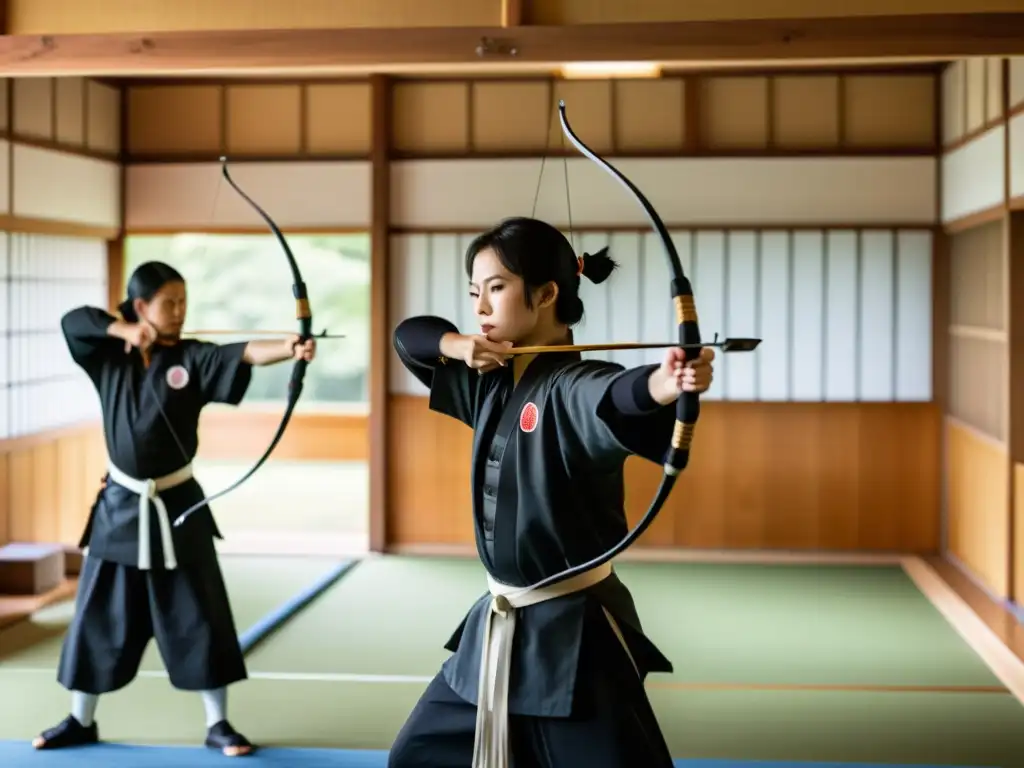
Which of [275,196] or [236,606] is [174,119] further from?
[236,606]

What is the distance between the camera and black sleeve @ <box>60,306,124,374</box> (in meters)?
3.40

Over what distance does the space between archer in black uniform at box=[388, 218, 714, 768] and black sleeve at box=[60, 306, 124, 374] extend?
150cm

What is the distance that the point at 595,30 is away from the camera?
3340mm

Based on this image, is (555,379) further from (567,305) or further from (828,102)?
(828,102)

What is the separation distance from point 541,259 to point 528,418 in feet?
0.95

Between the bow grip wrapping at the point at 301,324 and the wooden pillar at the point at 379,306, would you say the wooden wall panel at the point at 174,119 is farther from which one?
the bow grip wrapping at the point at 301,324

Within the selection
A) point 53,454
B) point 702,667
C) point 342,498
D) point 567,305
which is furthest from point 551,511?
point 342,498

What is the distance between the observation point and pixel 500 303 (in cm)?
220

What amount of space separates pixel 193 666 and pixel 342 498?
4.95 meters

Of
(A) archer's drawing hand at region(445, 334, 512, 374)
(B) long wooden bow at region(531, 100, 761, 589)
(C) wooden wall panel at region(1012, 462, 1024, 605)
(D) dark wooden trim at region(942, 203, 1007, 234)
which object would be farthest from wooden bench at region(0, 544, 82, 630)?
(D) dark wooden trim at region(942, 203, 1007, 234)

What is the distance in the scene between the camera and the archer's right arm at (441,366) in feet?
7.76

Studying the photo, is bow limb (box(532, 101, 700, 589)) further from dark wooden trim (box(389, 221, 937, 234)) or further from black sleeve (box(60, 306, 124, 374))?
dark wooden trim (box(389, 221, 937, 234))

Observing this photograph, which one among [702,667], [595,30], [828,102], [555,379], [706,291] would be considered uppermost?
[828,102]

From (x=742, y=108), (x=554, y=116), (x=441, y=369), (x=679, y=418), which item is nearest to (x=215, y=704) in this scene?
(x=441, y=369)
